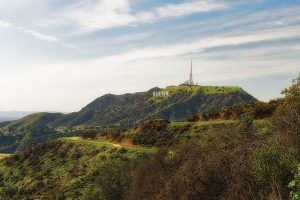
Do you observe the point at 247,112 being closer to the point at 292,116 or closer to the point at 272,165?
the point at 292,116

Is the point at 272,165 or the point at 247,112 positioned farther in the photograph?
the point at 247,112

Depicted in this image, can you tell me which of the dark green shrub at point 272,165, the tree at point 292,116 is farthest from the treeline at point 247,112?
the dark green shrub at point 272,165

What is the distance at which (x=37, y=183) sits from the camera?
7031 centimetres

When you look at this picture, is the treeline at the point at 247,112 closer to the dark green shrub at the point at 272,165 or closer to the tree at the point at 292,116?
the tree at the point at 292,116

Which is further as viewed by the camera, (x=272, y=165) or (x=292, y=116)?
(x=292, y=116)

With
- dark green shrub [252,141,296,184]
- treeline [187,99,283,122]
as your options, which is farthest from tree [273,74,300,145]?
treeline [187,99,283,122]

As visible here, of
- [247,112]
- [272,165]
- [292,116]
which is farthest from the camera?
[247,112]

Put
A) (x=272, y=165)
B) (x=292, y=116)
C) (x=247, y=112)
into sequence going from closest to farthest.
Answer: (x=272, y=165) → (x=292, y=116) → (x=247, y=112)

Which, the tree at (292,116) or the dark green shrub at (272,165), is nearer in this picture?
the dark green shrub at (272,165)

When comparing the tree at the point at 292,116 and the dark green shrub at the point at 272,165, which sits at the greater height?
the tree at the point at 292,116

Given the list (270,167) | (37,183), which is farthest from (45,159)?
(270,167)

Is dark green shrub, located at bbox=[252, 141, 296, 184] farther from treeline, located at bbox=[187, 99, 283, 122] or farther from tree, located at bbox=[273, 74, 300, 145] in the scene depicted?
treeline, located at bbox=[187, 99, 283, 122]

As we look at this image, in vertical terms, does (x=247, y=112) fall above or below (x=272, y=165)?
above

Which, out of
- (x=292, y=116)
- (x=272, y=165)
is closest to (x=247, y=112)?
(x=292, y=116)
